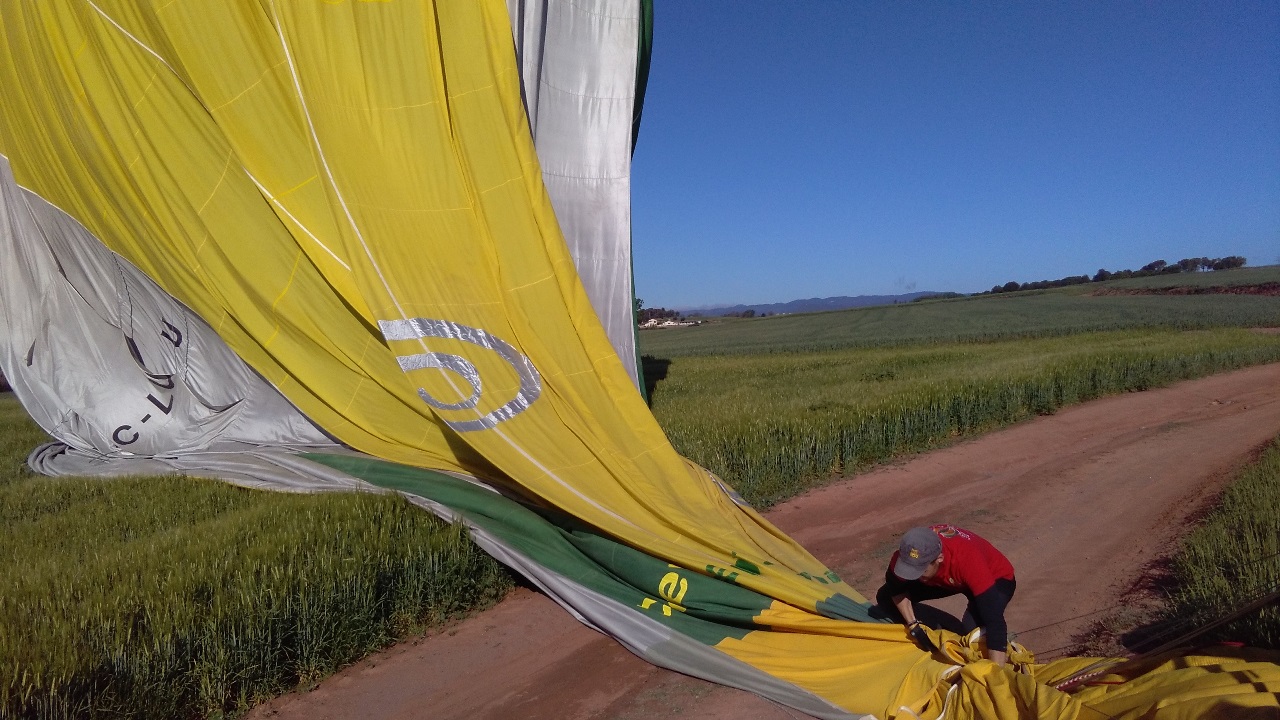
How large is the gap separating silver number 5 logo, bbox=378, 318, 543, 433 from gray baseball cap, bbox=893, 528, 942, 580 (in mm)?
2757

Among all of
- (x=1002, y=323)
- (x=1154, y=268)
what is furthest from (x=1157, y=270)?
(x=1002, y=323)

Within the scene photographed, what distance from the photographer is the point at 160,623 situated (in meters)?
3.83

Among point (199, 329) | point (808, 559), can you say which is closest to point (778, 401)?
point (808, 559)

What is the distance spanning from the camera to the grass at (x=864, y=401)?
809cm

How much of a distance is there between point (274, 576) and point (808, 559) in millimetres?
3236

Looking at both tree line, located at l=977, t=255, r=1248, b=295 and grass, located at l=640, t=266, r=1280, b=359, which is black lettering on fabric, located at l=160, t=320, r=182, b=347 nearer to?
grass, located at l=640, t=266, r=1280, b=359

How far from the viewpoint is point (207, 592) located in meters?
4.22

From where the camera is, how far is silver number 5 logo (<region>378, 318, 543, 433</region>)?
5.57m

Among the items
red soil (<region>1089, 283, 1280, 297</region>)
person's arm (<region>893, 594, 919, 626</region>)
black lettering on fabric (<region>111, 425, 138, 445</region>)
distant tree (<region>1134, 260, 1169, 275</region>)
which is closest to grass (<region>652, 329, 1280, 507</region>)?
person's arm (<region>893, 594, 919, 626</region>)

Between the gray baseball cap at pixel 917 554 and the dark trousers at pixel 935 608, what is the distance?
297 mm

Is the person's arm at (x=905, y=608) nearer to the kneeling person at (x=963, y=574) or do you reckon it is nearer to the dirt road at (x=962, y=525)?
the kneeling person at (x=963, y=574)

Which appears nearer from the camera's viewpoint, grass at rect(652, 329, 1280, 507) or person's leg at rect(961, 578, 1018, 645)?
person's leg at rect(961, 578, 1018, 645)

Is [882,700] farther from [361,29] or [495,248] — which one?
[361,29]

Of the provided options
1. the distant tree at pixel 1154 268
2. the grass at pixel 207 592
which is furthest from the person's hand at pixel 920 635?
the distant tree at pixel 1154 268
